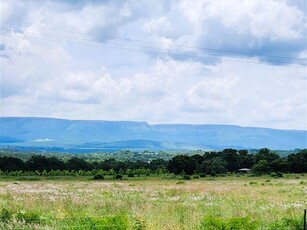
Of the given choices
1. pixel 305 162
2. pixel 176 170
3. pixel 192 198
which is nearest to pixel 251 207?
pixel 192 198

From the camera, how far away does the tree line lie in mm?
104812

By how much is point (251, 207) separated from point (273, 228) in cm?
1078

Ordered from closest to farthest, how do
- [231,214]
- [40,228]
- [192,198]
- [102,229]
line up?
1. [102,229]
2. [40,228]
3. [231,214]
4. [192,198]

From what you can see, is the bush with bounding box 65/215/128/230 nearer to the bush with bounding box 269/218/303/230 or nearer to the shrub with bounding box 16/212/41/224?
the shrub with bounding box 16/212/41/224

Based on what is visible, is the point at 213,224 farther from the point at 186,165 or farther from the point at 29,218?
the point at 186,165

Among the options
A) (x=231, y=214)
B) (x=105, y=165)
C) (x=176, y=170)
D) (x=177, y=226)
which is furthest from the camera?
(x=105, y=165)

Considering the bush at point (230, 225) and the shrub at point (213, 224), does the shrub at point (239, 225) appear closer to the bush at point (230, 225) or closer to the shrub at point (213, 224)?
the bush at point (230, 225)

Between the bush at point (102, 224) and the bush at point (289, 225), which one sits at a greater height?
the bush at point (102, 224)

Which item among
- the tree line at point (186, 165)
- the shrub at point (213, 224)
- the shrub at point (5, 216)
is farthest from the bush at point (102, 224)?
the tree line at point (186, 165)

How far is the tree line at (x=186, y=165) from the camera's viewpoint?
105 meters

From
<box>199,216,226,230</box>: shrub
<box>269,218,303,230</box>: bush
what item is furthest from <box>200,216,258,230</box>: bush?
<box>269,218,303,230</box>: bush

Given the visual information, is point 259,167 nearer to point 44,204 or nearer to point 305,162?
point 305,162

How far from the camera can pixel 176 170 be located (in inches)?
4122

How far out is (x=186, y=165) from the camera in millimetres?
106812
